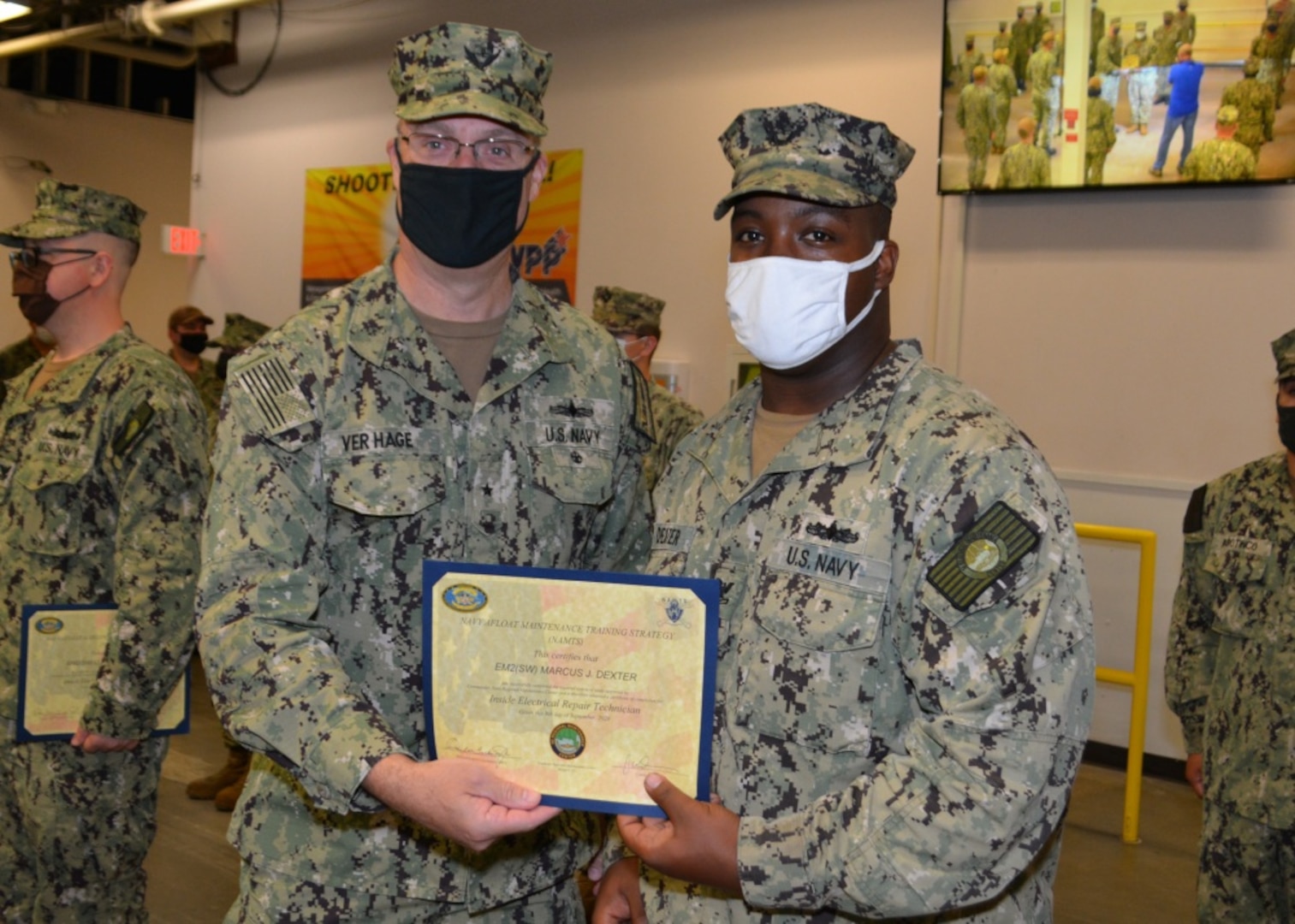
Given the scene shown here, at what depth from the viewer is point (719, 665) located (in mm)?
1830

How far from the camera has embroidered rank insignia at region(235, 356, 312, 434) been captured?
1958 millimetres

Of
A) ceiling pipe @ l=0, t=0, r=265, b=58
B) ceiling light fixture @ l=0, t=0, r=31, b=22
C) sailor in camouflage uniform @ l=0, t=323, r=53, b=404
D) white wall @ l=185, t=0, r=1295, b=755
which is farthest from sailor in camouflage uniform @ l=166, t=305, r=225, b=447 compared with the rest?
ceiling light fixture @ l=0, t=0, r=31, b=22

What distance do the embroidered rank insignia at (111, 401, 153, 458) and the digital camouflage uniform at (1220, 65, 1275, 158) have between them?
474 cm

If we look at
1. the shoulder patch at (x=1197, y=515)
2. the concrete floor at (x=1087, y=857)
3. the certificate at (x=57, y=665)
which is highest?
the shoulder patch at (x=1197, y=515)

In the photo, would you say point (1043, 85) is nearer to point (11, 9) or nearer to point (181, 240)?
point (11, 9)

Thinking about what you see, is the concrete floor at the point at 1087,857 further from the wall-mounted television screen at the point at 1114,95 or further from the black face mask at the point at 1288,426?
the wall-mounted television screen at the point at 1114,95

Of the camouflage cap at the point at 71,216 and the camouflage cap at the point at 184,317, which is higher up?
the camouflage cap at the point at 184,317

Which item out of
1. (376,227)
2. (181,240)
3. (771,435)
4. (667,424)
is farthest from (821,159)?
(181,240)

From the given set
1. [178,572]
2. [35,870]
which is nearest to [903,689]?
[178,572]

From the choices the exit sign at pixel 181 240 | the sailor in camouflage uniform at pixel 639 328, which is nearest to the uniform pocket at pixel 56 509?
the sailor in camouflage uniform at pixel 639 328

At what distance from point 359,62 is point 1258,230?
22.5ft

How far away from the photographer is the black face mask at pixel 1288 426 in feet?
11.4

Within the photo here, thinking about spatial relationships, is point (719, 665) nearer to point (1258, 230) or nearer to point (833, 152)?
point (833, 152)

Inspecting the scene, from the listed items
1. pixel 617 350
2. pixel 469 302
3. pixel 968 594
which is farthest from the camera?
pixel 617 350
